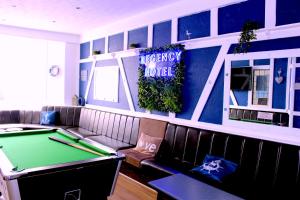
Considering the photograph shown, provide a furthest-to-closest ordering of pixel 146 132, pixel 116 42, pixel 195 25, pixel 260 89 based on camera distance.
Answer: pixel 116 42 < pixel 146 132 < pixel 195 25 < pixel 260 89

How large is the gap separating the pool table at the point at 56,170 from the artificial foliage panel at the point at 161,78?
1.79 metres

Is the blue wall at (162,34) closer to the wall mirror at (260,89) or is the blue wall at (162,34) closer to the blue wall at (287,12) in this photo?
the wall mirror at (260,89)

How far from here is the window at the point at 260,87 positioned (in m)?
3.05

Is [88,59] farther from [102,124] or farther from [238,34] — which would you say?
[238,34]

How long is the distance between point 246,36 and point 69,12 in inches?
135

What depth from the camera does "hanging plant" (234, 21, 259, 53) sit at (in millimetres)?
3123

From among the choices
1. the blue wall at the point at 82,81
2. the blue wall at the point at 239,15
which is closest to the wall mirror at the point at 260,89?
the blue wall at the point at 239,15

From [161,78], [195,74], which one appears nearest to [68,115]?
[161,78]

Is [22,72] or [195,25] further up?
[195,25]

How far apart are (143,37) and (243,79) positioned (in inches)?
93.5

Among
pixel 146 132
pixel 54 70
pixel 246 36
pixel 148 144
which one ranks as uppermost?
pixel 246 36

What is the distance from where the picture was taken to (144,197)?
3.22 metres

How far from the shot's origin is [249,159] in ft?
9.82

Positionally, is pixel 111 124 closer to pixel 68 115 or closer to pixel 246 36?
pixel 68 115
